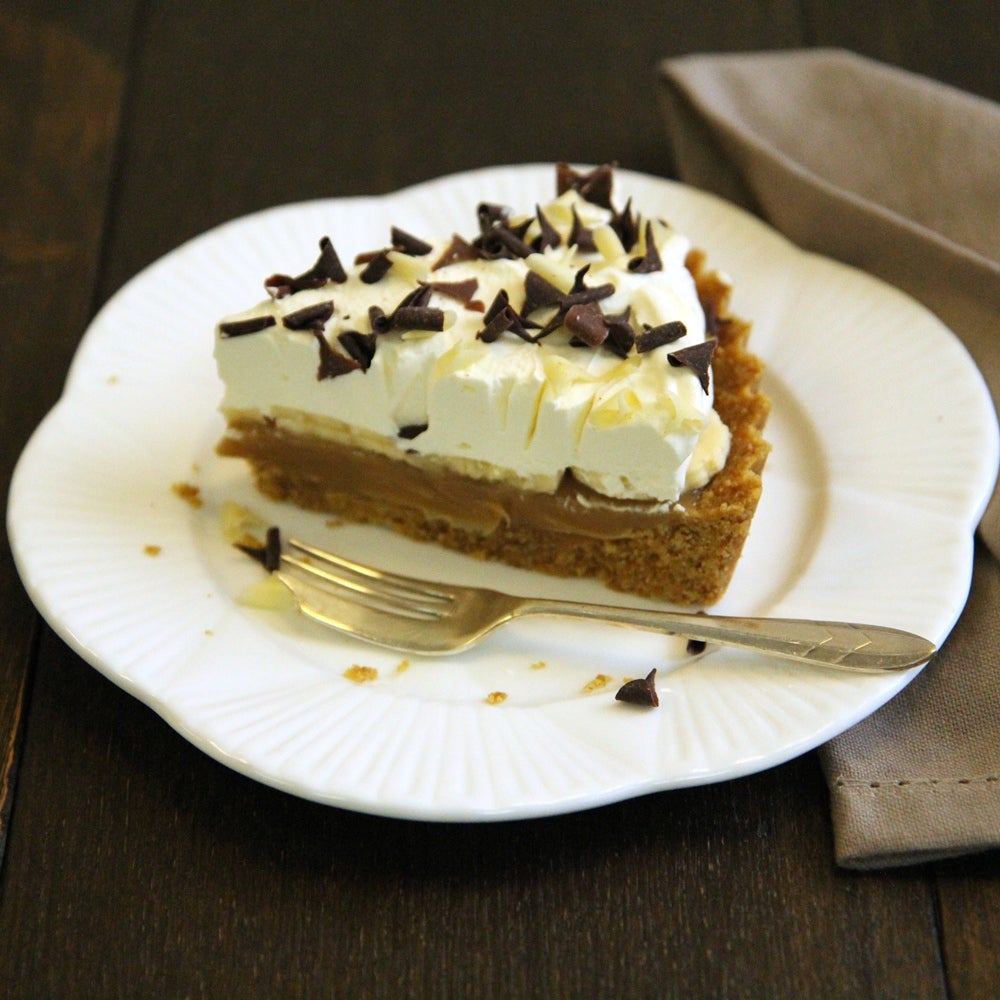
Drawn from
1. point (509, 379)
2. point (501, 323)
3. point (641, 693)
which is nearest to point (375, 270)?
point (501, 323)

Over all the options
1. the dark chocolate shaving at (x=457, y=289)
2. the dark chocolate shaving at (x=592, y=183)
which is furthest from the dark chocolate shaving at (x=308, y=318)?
the dark chocolate shaving at (x=592, y=183)

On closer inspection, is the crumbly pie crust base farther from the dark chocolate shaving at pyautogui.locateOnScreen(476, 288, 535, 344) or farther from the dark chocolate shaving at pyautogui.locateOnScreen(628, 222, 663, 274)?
the dark chocolate shaving at pyautogui.locateOnScreen(476, 288, 535, 344)

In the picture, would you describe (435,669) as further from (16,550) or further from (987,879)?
(987,879)

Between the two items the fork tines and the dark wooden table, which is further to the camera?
the fork tines

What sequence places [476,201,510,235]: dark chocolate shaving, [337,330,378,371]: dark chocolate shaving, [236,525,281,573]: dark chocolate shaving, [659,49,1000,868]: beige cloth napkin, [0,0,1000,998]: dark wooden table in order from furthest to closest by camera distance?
1. [476,201,510,235]: dark chocolate shaving
2. [236,525,281,573]: dark chocolate shaving
3. [337,330,378,371]: dark chocolate shaving
4. [659,49,1000,868]: beige cloth napkin
5. [0,0,1000,998]: dark wooden table

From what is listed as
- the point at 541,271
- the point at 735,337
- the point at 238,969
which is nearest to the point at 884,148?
the point at 735,337

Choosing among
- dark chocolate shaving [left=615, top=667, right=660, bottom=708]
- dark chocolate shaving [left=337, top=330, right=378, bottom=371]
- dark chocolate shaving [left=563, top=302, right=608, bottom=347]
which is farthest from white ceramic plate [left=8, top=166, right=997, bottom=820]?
dark chocolate shaving [left=563, top=302, right=608, bottom=347]

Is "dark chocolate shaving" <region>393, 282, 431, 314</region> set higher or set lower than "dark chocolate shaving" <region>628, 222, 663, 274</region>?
lower

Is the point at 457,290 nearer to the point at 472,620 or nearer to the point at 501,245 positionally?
the point at 501,245
